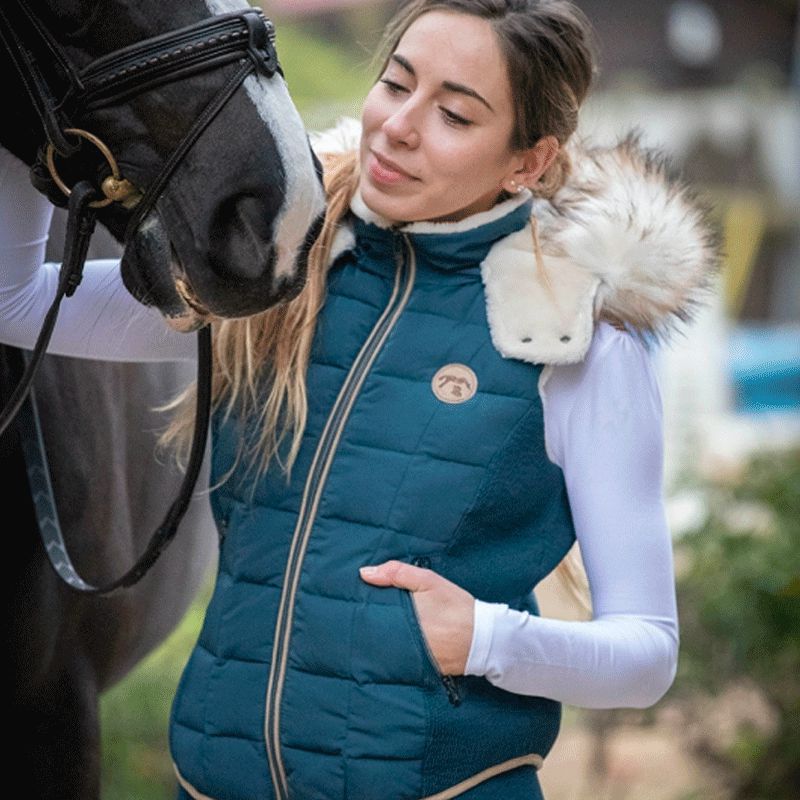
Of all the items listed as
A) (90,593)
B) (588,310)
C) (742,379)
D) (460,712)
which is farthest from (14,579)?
(742,379)

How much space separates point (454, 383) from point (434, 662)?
32 cm

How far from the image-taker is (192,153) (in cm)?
154

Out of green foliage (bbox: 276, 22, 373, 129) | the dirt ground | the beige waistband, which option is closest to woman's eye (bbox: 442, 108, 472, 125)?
the beige waistband

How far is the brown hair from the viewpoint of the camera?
1.69 meters

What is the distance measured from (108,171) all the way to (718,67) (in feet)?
51.7

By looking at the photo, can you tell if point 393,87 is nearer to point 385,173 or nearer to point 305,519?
point 385,173

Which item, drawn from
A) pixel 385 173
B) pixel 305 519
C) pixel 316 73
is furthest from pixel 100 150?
pixel 316 73

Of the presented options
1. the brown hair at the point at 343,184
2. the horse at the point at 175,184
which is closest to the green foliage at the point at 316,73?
the horse at the point at 175,184

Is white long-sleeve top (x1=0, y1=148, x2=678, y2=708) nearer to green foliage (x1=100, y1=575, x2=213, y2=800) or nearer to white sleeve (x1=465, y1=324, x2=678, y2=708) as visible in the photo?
white sleeve (x1=465, y1=324, x2=678, y2=708)

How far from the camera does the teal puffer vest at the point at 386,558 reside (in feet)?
5.36

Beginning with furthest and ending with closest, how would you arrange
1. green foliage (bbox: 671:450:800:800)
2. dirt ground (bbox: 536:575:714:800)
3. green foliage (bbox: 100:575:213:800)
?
dirt ground (bbox: 536:575:714:800), green foliage (bbox: 671:450:800:800), green foliage (bbox: 100:575:213:800)

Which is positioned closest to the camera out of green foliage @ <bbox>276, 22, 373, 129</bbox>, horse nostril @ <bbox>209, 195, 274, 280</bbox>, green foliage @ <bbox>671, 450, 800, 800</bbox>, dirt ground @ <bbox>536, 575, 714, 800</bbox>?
horse nostril @ <bbox>209, 195, 274, 280</bbox>

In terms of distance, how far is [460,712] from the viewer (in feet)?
5.41

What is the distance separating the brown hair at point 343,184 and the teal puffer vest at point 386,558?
0.11 feet
